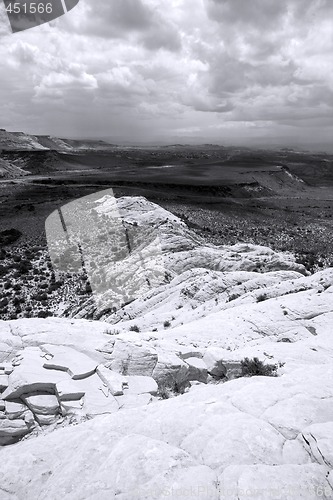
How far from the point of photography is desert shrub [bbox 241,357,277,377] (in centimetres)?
1030

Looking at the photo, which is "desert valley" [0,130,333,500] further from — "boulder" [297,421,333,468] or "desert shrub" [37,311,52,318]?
"desert shrub" [37,311,52,318]

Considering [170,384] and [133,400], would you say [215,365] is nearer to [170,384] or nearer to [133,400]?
[170,384]

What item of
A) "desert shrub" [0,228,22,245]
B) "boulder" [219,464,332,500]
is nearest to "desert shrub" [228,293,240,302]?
"boulder" [219,464,332,500]

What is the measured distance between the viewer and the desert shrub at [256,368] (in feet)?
33.8

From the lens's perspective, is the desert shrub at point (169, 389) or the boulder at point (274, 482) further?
the desert shrub at point (169, 389)

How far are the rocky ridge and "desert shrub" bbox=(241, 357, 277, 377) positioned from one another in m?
0.23

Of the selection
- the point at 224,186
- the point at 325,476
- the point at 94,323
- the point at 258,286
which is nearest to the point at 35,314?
the point at 94,323

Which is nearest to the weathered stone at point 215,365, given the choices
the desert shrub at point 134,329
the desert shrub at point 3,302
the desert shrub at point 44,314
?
the desert shrub at point 134,329

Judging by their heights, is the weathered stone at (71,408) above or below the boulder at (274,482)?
below

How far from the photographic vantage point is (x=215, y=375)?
444 inches

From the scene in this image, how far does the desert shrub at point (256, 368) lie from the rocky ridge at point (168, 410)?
8.9 inches

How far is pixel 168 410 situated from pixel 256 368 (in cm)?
380

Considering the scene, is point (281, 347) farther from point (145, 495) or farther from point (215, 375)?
point (145, 495)

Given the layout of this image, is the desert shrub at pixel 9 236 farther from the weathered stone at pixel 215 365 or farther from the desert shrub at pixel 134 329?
the weathered stone at pixel 215 365
